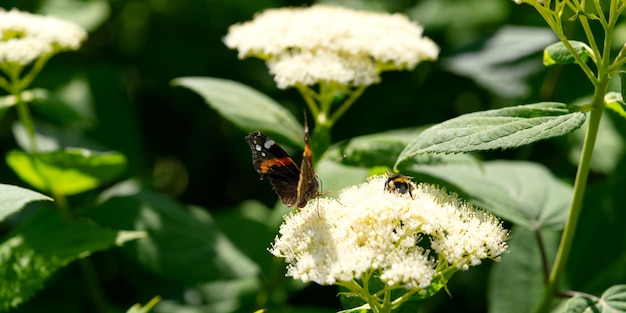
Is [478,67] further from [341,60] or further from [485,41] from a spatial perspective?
[341,60]

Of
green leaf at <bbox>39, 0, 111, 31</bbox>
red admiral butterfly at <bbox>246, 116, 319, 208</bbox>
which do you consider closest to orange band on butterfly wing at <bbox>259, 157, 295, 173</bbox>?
red admiral butterfly at <bbox>246, 116, 319, 208</bbox>

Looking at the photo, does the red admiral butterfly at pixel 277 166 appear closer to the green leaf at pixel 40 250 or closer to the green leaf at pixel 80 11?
the green leaf at pixel 40 250

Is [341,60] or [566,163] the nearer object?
[341,60]

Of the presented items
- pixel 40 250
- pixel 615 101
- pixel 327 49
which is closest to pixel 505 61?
pixel 327 49

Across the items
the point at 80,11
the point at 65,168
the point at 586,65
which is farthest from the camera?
the point at 80,11

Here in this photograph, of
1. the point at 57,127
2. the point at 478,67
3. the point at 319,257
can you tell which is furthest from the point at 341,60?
the point at 57,127

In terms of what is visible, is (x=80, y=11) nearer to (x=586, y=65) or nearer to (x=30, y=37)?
(x=30, y=37)
